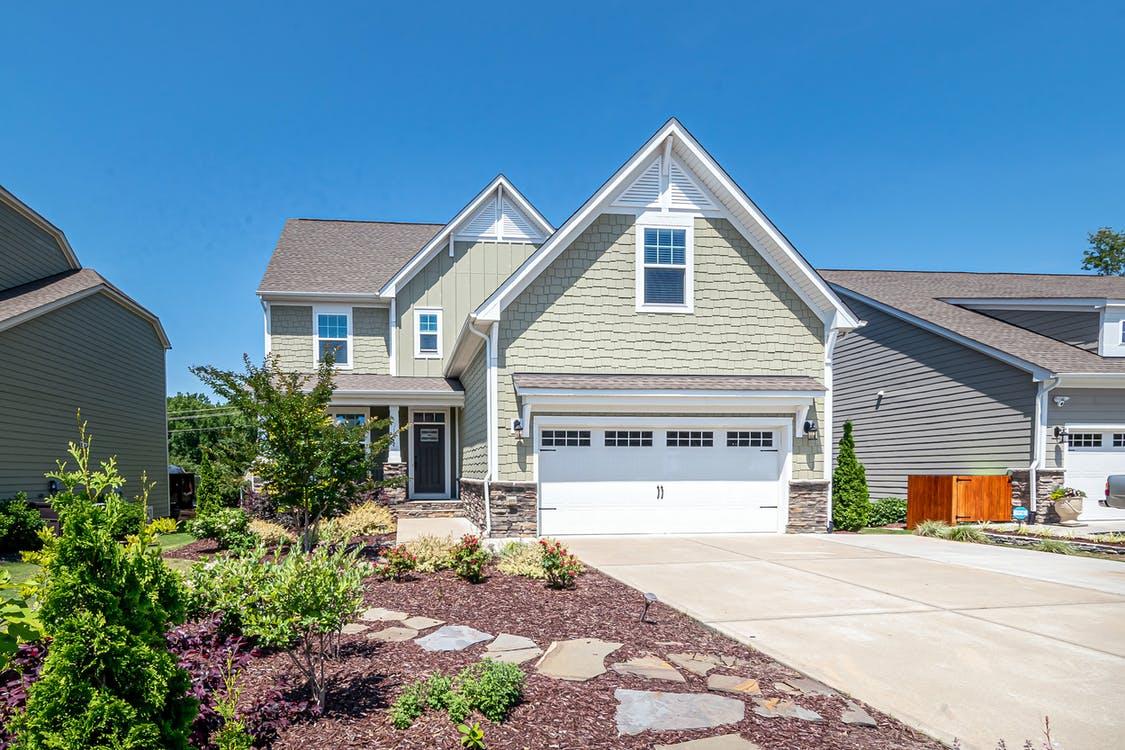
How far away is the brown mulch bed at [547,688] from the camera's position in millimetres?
3768

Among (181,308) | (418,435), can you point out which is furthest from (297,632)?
(181,308)

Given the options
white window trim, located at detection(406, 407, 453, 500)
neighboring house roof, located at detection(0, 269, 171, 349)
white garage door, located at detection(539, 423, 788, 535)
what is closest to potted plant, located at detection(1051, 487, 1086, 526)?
white garage door, located at detection(539, 423, 788, 535)

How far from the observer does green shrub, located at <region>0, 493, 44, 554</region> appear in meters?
11.8

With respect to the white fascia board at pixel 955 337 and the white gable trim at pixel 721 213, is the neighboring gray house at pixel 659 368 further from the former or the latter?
Answer: the white fascia board at pixel 955 337

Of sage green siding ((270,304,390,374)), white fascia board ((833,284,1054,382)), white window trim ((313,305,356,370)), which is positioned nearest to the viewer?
white fascia board ((833,284,1054,382))

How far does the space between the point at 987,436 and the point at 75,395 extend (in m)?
22.6

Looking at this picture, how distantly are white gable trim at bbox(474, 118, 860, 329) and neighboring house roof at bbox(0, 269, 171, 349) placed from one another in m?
10.3

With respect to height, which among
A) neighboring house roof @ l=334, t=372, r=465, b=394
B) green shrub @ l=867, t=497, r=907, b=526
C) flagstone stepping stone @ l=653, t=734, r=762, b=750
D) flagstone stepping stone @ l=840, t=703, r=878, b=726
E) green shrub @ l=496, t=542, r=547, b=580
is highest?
neighboring house roof @ l=334, t=372, r=465, b=394

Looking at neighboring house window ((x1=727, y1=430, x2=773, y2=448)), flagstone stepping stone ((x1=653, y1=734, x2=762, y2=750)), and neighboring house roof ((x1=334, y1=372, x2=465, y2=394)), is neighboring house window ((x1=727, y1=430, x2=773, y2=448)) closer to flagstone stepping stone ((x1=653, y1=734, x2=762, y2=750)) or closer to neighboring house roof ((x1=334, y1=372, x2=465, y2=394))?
neighboring house roof ((x1=334, y1=372, x2=465, y2=394))

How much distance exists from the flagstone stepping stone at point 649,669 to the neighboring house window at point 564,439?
739 cm

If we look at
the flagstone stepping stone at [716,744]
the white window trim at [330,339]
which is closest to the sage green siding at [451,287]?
the white window trim at [330,339]

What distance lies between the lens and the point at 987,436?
16.1m

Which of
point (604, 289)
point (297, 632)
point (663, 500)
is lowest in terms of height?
point (663, 500)

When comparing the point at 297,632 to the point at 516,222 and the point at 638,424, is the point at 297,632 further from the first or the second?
the point at 516,222
